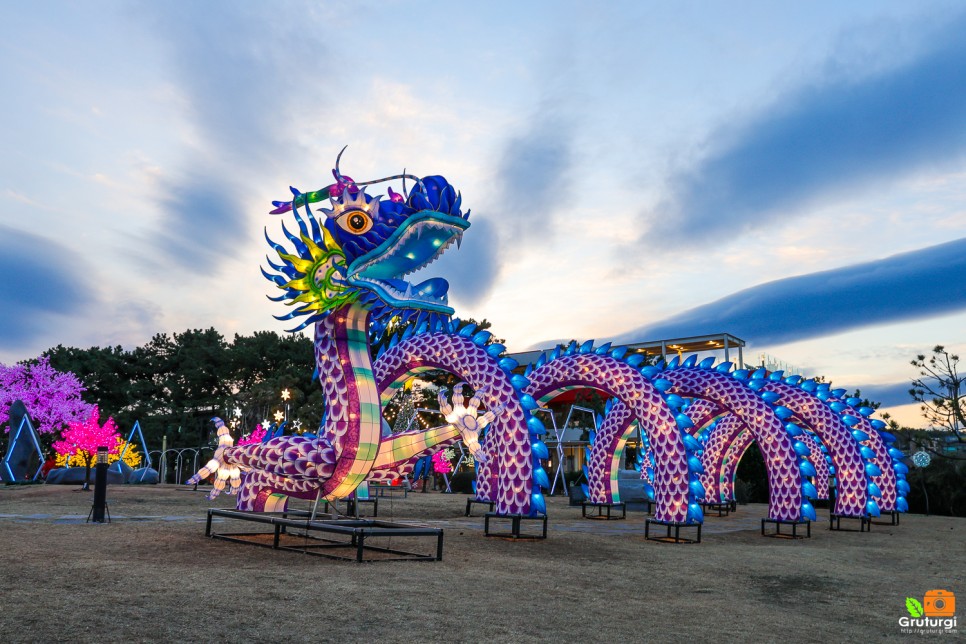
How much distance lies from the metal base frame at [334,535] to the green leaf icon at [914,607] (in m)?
4.62

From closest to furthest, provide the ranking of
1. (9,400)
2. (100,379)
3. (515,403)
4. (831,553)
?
(831,553) → (515,403) → (9,400) → (100,379)

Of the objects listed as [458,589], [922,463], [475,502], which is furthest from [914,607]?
[922,463]

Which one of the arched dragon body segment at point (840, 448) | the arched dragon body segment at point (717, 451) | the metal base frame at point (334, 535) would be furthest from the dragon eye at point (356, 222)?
the arched dragon body segment at point (717, 451)

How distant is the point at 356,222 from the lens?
8.98 meters

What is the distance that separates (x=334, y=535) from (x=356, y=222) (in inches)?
181

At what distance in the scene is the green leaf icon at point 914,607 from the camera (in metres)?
6.35

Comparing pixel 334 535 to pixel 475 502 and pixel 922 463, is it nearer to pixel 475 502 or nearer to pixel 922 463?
pixel 475 502

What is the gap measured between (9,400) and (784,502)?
3338cm

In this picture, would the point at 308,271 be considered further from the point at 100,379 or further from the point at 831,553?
the point at 100,379

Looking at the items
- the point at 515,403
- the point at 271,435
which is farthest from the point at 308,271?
the point at 515,403

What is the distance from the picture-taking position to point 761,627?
5.62 meters

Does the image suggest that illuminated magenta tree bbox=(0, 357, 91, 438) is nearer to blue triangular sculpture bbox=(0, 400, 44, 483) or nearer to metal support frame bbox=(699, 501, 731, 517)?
blue triangular sculpture bbox=(0, 400, 44, 483)

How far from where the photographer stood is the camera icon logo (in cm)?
650

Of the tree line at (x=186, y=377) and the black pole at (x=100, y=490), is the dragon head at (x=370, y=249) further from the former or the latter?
the tree line at (x=186, y=377)
